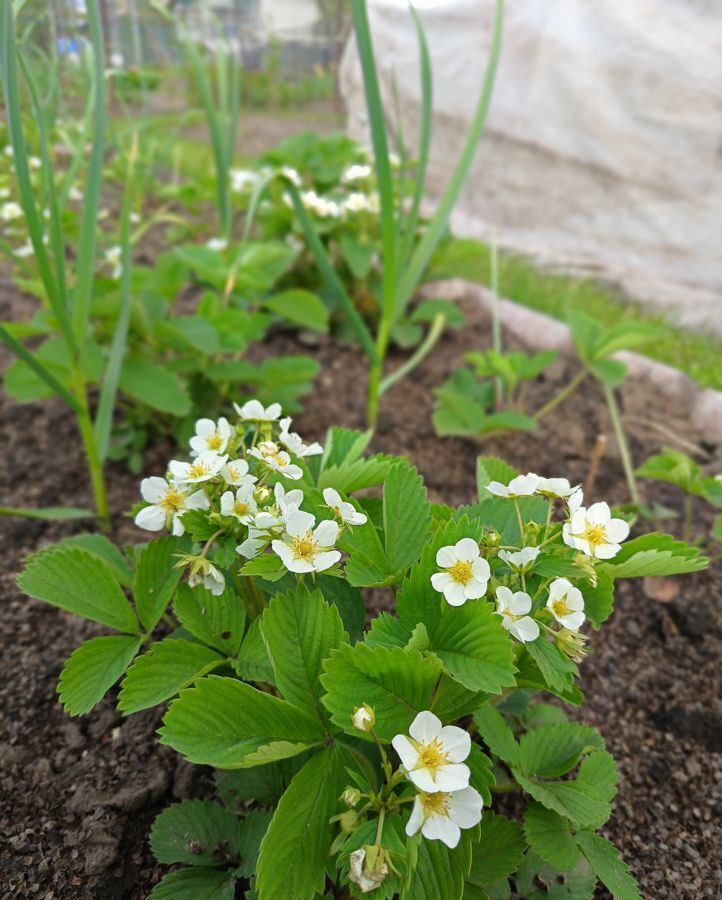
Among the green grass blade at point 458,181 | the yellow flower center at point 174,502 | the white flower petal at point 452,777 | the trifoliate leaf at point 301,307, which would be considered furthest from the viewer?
the trifoliate leaf at point 301,307

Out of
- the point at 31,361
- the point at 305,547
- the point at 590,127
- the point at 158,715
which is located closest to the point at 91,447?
the point at 31,361

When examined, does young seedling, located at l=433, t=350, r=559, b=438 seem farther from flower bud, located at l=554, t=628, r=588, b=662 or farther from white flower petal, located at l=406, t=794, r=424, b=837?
white flower petal, located at l=406, t=794, r=424, b=837

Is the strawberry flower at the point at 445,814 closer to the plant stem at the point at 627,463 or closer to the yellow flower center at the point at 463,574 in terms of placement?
the yellow flower center at the point at 463,574

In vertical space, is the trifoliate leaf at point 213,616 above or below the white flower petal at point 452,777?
below

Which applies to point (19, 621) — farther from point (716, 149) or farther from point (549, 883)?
point (716, 149)

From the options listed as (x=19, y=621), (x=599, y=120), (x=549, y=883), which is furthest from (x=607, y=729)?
(x=599, y=120)

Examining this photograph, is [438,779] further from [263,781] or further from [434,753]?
[263,781]

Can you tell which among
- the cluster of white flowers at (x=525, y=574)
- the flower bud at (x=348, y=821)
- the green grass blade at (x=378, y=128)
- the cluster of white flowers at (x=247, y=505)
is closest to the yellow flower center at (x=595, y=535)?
the cluster of white flowers at (x=525, y=574)
